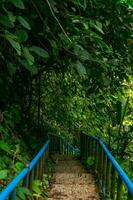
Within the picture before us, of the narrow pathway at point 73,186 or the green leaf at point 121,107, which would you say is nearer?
the narrow pathway at point 73,186

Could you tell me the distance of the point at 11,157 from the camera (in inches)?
283

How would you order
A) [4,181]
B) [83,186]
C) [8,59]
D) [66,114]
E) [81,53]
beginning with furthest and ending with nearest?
[66,114] < [83,186] < [8,59] < [4,181] < [81,53]

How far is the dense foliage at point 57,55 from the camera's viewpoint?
17.6 ft

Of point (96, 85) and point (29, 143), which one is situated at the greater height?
point (96, 85)

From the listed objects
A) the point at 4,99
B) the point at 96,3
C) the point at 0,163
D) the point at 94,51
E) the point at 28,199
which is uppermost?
the point at 96,3

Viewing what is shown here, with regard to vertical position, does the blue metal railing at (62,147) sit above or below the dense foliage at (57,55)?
below

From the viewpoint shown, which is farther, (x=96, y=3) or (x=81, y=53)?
(x=96, y=3)

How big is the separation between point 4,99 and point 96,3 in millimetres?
2687

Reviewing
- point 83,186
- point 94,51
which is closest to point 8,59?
point 94,51

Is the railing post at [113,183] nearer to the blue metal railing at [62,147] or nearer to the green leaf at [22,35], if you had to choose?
the green leaf at [22,35]

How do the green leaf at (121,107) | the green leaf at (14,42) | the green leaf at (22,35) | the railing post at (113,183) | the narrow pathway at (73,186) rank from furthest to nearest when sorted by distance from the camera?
the green leaf at (121,107) < the narrow pathway at (73,186) < the railing post at (113,183) < the green leaf at (22,35) < the green leaf at (14,42)

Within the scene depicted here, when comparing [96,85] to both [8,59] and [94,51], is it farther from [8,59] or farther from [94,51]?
[8,59]

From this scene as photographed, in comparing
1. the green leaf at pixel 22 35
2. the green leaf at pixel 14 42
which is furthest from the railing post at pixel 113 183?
the green leaf at pixel 14 42

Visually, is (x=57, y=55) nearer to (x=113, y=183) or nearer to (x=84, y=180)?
(x=113, y=183)
